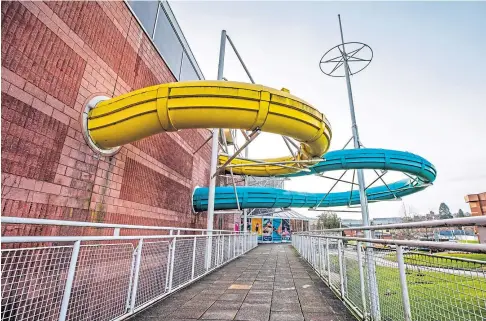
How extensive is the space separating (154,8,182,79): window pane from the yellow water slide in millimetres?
4217

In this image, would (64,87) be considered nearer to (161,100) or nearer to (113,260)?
(161,100)

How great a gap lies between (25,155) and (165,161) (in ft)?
15.2

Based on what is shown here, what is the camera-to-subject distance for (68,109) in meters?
4.88

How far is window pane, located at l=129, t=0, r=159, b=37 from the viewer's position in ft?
24.0

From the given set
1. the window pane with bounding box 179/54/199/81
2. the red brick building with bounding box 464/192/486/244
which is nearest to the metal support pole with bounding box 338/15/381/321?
the window pane with bounding box 179/54/199/81

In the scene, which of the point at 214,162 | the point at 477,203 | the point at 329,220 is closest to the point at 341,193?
the point at 214,162

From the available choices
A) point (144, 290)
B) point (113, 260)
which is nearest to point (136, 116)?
point (113, 260)

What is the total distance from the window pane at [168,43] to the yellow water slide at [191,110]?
422 centimetres

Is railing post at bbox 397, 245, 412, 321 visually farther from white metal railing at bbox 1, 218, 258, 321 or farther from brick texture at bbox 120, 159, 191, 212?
brick texture at bbox 120, 159, 191, 212

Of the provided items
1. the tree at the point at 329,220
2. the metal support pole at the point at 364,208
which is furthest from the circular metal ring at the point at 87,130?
the tree at the point at 329,220

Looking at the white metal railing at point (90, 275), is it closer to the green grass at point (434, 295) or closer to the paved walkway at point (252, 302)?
the paved walkway at point (252, 302)

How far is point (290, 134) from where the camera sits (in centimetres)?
601

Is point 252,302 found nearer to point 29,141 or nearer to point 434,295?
point 434,295

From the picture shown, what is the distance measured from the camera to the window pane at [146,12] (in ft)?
24.0
